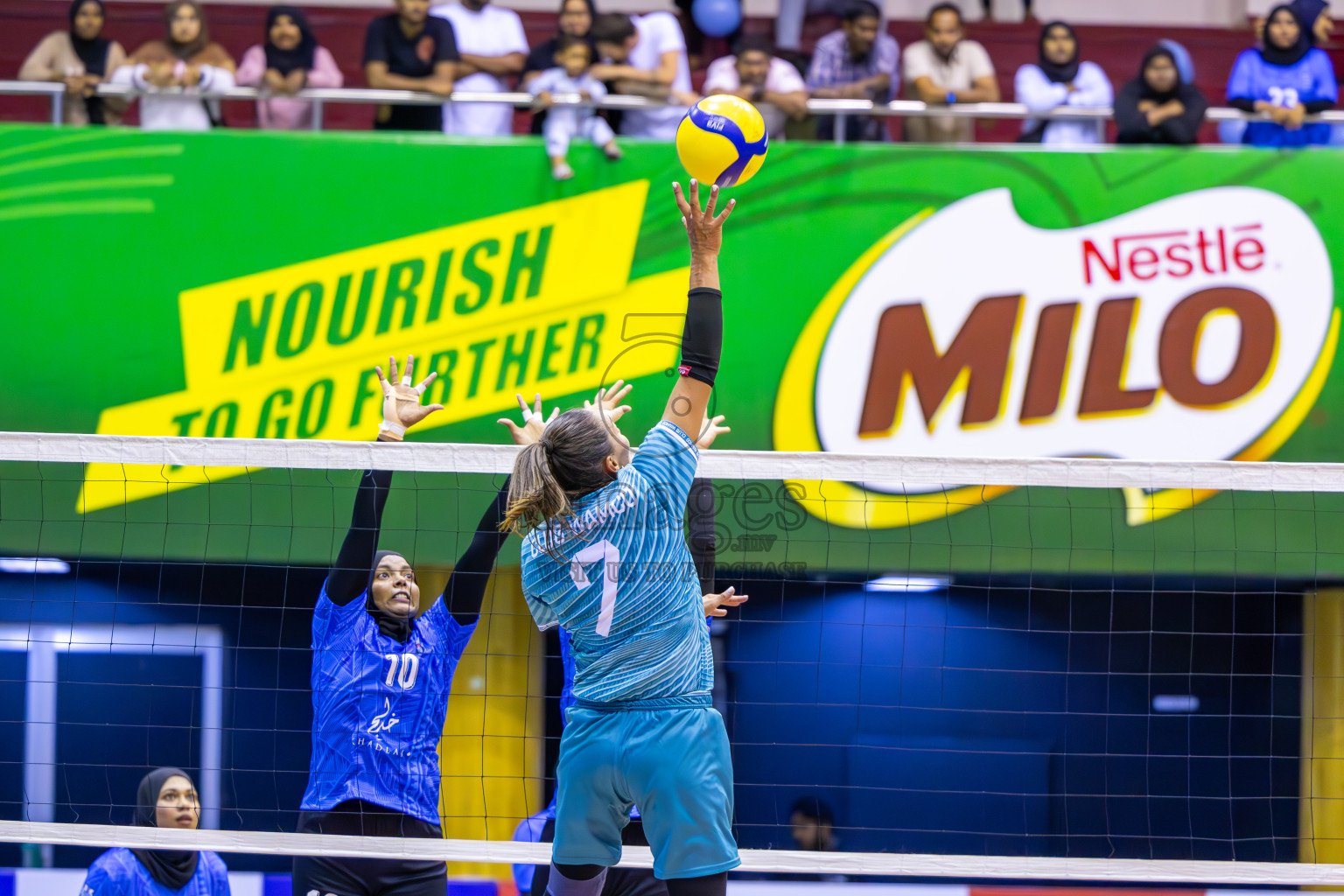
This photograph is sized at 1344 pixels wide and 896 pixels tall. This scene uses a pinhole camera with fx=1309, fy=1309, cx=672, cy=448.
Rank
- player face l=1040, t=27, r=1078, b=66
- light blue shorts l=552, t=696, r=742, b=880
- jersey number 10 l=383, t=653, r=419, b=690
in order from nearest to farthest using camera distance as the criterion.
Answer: light blue shorts l=552, t=696, r=742, b=880 → jersey number 10 l=383, t=653, r=419, b=690 → player face l=1040, t=27, r=1078, b=66

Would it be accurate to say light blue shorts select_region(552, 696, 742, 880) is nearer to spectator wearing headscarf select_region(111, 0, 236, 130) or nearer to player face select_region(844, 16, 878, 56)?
spectator wearing headscarf select_region(111, 0, 236, 130)

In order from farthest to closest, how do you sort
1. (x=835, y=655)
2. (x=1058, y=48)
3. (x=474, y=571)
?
(x=835, y=655), (x=1058, y=48), (x=474, y=571)

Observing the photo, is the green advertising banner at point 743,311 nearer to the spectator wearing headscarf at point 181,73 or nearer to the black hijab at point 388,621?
the spectator wearing headscarf at point 181,73

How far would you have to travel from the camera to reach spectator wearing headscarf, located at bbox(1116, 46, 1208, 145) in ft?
28.6

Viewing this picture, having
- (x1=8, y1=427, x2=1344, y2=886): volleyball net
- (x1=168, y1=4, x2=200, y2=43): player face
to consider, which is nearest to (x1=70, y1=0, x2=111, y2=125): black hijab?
(x1=168, y1=4, x2=200, y2=43): player face

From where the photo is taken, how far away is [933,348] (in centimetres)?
858

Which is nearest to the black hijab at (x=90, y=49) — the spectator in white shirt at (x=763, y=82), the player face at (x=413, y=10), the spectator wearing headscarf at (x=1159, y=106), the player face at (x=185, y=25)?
the player face at (x=185, y=25)

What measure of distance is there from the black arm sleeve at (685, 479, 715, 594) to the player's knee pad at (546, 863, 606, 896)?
1.26m

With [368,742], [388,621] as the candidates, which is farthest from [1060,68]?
[368,742]

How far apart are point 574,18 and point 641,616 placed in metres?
6.44

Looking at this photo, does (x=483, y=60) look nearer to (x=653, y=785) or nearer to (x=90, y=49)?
(x=90, y=49)

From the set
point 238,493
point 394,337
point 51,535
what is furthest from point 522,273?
point 51,535

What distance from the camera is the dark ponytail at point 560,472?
11.2 ft

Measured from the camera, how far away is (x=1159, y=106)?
8.88 meters
